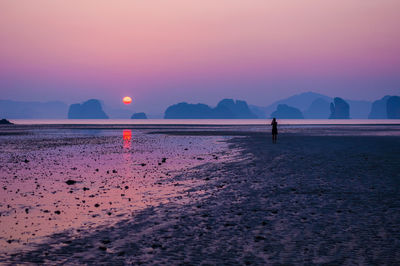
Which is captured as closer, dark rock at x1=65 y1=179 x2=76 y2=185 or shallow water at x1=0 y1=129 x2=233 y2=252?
shallow water at x1=0 y1=129 x2=233 y2=252

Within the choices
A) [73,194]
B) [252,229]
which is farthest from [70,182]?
[252,229]

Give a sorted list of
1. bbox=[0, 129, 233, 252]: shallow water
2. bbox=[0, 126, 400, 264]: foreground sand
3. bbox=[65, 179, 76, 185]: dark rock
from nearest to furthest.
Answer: bbox=[0, 126, 400, 264]: foreground sand, bbox=[0, 129, 233, 252]: shallow water, bbox=[65, 179, 76, 185]: dark rock

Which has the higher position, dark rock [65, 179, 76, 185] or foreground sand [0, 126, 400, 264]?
dark rock [65, 179, 76, 185]

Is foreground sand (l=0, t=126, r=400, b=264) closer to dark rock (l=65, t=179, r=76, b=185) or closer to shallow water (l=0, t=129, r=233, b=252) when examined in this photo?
shallow water (l=0, t=129, r=233, b=252)

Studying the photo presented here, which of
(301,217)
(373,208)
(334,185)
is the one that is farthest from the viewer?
(334,185)

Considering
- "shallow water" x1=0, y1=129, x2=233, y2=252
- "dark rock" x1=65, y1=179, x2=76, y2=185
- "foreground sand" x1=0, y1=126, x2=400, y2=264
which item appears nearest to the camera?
"foreground sand" x1=0, y1=126, x2=400, y2=264

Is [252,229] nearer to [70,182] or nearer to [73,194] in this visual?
[73,194]

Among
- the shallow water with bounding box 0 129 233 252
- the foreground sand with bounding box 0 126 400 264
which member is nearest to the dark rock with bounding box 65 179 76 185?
the shallow water with bounding box 0 129 233 252

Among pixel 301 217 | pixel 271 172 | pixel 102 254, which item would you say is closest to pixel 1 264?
pixel 102 254

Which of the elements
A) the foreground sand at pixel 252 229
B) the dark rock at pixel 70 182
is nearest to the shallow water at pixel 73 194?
the dark rock at pixel 70 182

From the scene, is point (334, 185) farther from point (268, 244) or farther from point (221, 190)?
point (268, 244)

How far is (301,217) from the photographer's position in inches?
463

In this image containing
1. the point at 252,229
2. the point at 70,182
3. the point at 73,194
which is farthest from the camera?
the point at 70,182

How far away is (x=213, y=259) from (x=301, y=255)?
197cm
